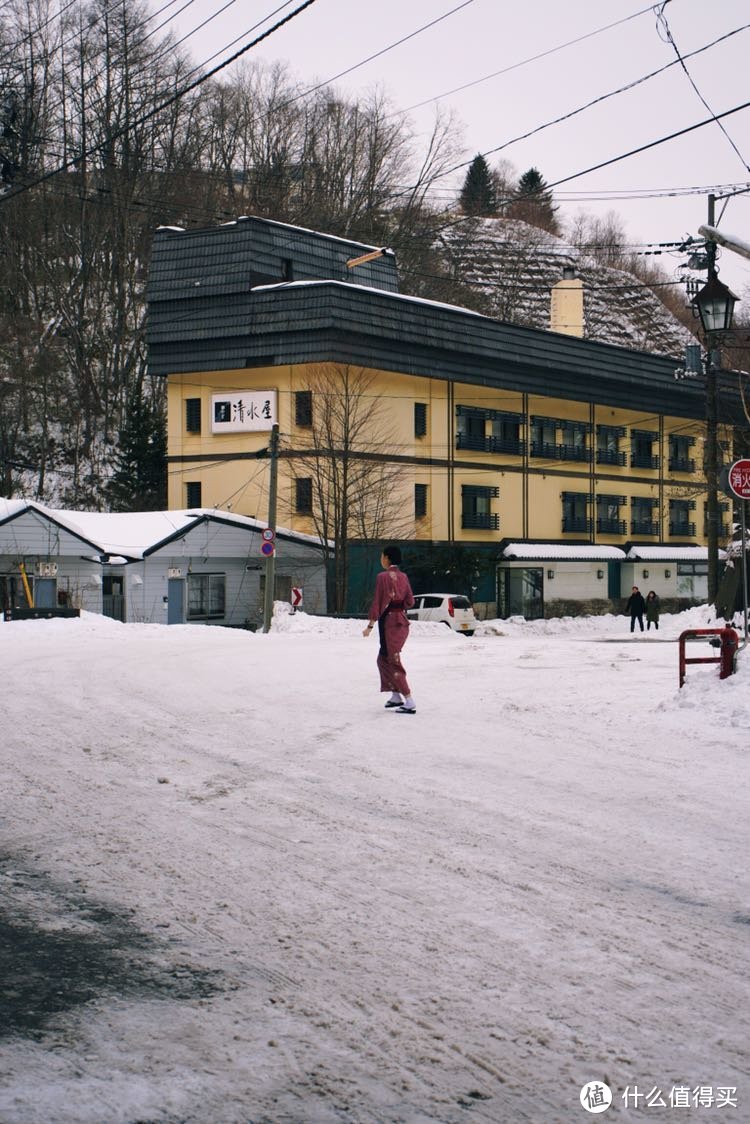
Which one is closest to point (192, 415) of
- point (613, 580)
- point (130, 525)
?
point (130, 525)

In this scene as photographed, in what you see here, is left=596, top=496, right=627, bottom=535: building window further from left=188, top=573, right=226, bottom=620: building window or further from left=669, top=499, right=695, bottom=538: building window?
left=188, top=573, right=226, bottom=620: building window

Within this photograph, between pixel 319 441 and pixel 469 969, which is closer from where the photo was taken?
pixel 469 969

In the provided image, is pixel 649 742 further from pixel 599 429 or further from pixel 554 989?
pixel 599 429

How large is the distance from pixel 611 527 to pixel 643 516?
3702 mm

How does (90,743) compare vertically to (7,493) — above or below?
below

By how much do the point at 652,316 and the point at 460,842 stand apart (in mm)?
111893

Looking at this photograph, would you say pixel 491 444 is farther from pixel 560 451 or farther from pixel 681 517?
pixel 681 517

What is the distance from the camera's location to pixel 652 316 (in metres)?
114

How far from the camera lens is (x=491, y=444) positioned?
54812 millimetres

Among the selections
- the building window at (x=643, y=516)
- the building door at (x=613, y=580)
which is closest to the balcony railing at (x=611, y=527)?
the building window at (x=643, y=516)

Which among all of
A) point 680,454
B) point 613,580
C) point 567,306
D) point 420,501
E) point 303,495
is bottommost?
point 613,580

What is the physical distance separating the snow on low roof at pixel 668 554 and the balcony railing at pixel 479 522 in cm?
855

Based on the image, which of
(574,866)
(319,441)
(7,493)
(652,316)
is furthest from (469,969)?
(652,316)

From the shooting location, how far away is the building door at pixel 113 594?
1722 inches
